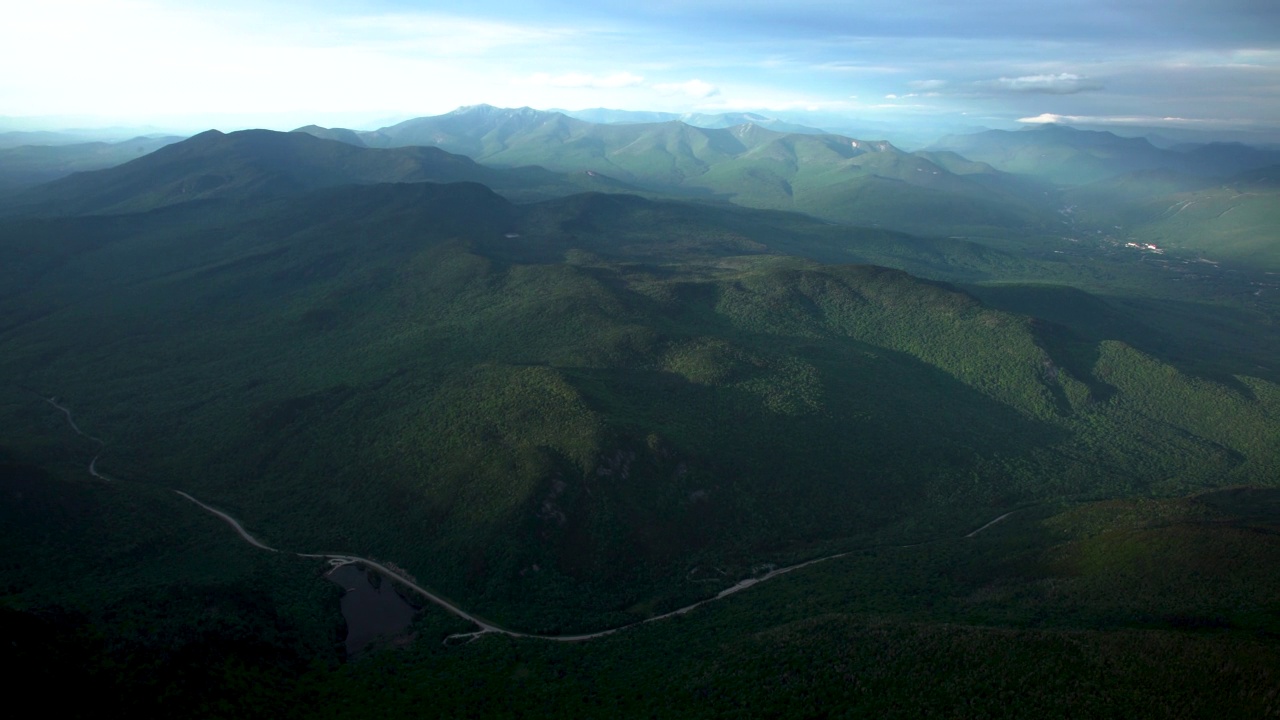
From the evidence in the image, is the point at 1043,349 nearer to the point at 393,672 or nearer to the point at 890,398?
the point at 890,398

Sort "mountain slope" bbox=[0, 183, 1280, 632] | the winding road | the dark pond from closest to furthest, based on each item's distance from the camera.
Result: the dark pond
the winding road
"mountain slope" bbox=[0, 183, 1280, 632]

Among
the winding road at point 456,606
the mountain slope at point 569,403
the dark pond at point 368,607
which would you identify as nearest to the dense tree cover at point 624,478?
the mountain slope at point 569,403

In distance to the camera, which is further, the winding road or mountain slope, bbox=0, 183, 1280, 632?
mountain slope, bbox=0, 183, 1280, 632

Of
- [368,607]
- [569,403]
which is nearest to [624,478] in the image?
[569,403]

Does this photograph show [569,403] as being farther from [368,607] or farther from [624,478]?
[368,607]

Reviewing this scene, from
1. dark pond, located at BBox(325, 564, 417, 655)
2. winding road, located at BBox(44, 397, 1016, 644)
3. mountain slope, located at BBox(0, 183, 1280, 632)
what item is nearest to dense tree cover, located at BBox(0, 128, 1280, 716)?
mountain slope, located at BBox(0, 183, 1280, 632)

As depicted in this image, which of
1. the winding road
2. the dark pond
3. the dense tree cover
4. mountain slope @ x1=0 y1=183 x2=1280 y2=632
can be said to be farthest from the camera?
mountain slope @ x1=0 y1=183 x2=1280 y2=632

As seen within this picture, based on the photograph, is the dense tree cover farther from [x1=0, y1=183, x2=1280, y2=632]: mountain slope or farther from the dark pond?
the dark pond

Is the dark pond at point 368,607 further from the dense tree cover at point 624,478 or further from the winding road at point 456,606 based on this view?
the dense tree cover at point 624,478

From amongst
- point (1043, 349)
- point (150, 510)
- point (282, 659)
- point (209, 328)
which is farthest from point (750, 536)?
point (209, 328)

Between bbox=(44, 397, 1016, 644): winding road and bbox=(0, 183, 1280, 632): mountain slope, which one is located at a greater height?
bbox=(0, 183, 1280, 632): mountain slope
